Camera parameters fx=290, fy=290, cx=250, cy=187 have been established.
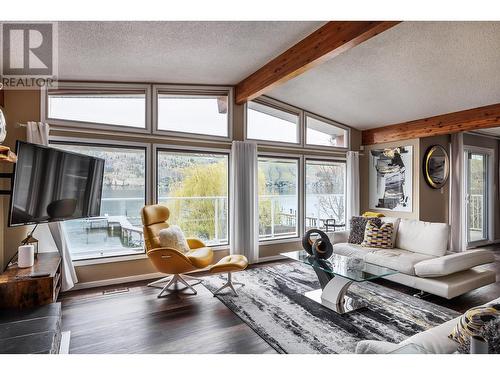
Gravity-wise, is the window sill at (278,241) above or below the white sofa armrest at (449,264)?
below

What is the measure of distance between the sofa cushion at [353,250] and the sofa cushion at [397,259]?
0.10 m

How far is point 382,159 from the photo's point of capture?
5.88 meters

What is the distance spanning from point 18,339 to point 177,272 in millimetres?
1685

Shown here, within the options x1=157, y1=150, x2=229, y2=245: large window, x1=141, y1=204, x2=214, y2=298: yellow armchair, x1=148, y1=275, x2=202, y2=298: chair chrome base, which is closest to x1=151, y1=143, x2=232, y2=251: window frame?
x1=157, y1=150, x2=229, y2=245: large window

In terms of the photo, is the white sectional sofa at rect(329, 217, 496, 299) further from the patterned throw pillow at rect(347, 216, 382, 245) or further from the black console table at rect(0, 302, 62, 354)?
the black console table at rect(0, 302, 62, 354)

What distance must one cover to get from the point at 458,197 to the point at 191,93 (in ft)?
17.7

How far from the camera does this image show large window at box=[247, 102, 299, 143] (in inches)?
193

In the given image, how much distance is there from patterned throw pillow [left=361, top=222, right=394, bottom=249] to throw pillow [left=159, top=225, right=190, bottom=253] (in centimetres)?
251

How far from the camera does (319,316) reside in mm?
2773

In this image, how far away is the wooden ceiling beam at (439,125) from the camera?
13.8 feet

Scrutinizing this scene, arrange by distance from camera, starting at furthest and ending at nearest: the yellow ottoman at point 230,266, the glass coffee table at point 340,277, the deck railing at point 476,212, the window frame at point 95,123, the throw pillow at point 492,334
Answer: the deck railing at point 476,212 < the window frame at point 95,123 < the yellow ottoman at point 230,266 < the glass coffee table at point 340,277 < the throw pillow at point 492,334

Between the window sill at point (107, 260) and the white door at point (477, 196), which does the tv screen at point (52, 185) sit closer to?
the window sill at point (107, 260)

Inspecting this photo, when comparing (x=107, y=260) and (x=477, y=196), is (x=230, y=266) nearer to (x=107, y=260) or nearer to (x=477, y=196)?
(x=107, y=260)

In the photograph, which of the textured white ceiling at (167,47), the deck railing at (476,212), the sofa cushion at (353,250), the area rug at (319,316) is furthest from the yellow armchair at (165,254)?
the deck railing at (476,212)
